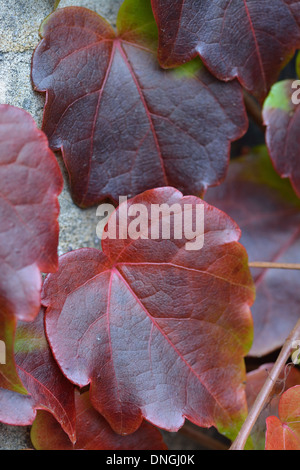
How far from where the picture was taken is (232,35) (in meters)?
0.69

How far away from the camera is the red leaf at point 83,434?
0.68 metres

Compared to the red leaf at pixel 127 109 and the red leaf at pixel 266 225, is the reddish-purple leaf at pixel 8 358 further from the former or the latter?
the red leaf at pixel 266 225

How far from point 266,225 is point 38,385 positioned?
21.3 inches

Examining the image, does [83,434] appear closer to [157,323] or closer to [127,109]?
[157,323]

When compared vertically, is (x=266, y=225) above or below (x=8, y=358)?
below

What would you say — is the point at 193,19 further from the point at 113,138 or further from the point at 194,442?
the point at 194,442

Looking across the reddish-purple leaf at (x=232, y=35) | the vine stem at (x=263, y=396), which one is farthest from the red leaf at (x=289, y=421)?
the reddish-purple leaf at (x=232, y=35)

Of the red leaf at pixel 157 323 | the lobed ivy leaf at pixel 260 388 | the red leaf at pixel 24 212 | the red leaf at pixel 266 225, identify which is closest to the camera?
the red leaf at pixel 24 212

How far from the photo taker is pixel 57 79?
66 cm

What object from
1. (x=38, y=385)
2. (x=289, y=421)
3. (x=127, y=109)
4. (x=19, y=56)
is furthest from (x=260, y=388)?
(x=19, y=56)

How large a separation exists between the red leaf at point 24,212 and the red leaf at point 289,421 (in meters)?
0.37

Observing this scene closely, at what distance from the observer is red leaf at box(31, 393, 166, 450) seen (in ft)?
2.22

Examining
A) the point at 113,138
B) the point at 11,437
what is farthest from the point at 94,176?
the point at 11,437

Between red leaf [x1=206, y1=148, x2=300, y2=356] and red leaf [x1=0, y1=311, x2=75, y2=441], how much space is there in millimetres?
405
